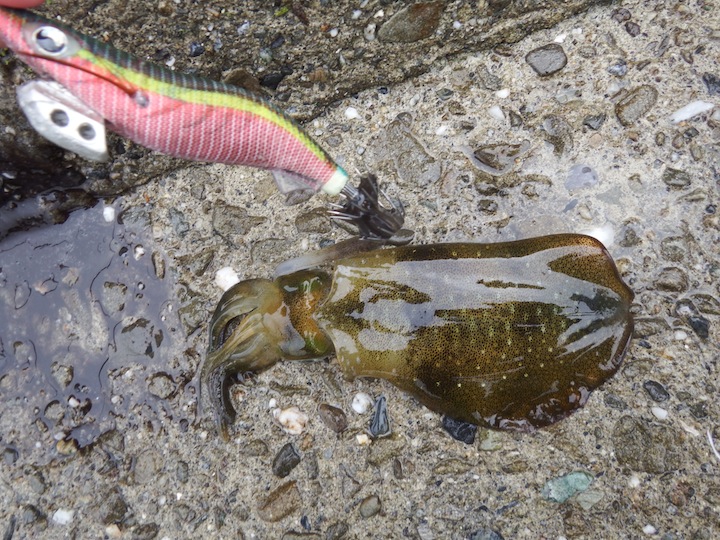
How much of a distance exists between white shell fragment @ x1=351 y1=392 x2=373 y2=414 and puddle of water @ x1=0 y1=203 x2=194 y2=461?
960 mm

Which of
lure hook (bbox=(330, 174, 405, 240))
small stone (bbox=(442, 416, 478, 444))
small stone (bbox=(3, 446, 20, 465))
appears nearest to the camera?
lure hook (bbox=(330, 174, 405, 240))

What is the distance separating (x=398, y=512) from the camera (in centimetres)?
294

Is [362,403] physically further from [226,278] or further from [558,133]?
[558,133]

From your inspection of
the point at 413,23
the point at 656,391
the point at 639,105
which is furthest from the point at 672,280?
the point at 413,23

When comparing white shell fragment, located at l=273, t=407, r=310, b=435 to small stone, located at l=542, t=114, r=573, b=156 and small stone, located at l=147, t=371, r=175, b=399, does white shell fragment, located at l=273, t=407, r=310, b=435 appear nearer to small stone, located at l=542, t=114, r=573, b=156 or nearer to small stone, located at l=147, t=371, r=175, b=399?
small stone, located at l=147, t=371, r=175, b=399

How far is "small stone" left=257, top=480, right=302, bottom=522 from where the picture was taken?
9.77ft

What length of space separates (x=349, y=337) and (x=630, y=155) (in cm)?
187

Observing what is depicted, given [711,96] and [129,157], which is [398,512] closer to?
[129,157]

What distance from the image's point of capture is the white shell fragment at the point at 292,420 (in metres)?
3.04

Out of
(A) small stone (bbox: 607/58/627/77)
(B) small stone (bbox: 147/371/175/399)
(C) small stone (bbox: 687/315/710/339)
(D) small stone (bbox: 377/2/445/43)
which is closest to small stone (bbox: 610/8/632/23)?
(A) small stone (bbox: 607/58/627/77)

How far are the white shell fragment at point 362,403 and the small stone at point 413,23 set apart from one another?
1965 mm

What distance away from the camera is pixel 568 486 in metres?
2.88

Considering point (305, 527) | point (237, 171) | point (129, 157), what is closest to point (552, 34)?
point (237, 171)

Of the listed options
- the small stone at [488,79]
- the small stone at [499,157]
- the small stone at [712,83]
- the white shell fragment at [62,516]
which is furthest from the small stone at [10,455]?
the small stone at [712,83]
